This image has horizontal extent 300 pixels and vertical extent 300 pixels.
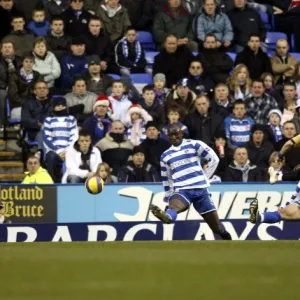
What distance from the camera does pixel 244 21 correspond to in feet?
78.4

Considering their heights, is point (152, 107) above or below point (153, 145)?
above

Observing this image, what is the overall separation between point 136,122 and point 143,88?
0.70 meters

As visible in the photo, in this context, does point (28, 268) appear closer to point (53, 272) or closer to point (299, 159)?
point (53, 272)

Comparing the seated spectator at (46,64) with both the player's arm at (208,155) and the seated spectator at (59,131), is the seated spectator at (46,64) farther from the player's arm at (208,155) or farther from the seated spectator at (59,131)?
the player's arm at (208,155)

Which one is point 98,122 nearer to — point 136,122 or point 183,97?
point 136,122

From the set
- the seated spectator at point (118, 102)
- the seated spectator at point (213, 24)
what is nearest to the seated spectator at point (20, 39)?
the seated spectator at point (118, 102)

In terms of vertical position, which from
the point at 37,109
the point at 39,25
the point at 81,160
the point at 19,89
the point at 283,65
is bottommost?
the point at 81,160

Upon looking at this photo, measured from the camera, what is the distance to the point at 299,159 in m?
21.0

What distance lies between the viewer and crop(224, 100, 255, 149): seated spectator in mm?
21406

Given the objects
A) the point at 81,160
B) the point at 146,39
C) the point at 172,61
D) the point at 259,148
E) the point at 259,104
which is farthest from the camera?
the point at 146,39

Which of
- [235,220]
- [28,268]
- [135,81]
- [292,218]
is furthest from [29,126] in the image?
[28,268]

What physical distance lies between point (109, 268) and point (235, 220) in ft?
27.0

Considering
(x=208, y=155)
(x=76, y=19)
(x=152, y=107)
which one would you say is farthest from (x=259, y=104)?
(x=208, y=155)

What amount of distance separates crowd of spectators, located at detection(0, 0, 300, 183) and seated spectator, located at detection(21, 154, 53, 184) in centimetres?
2
